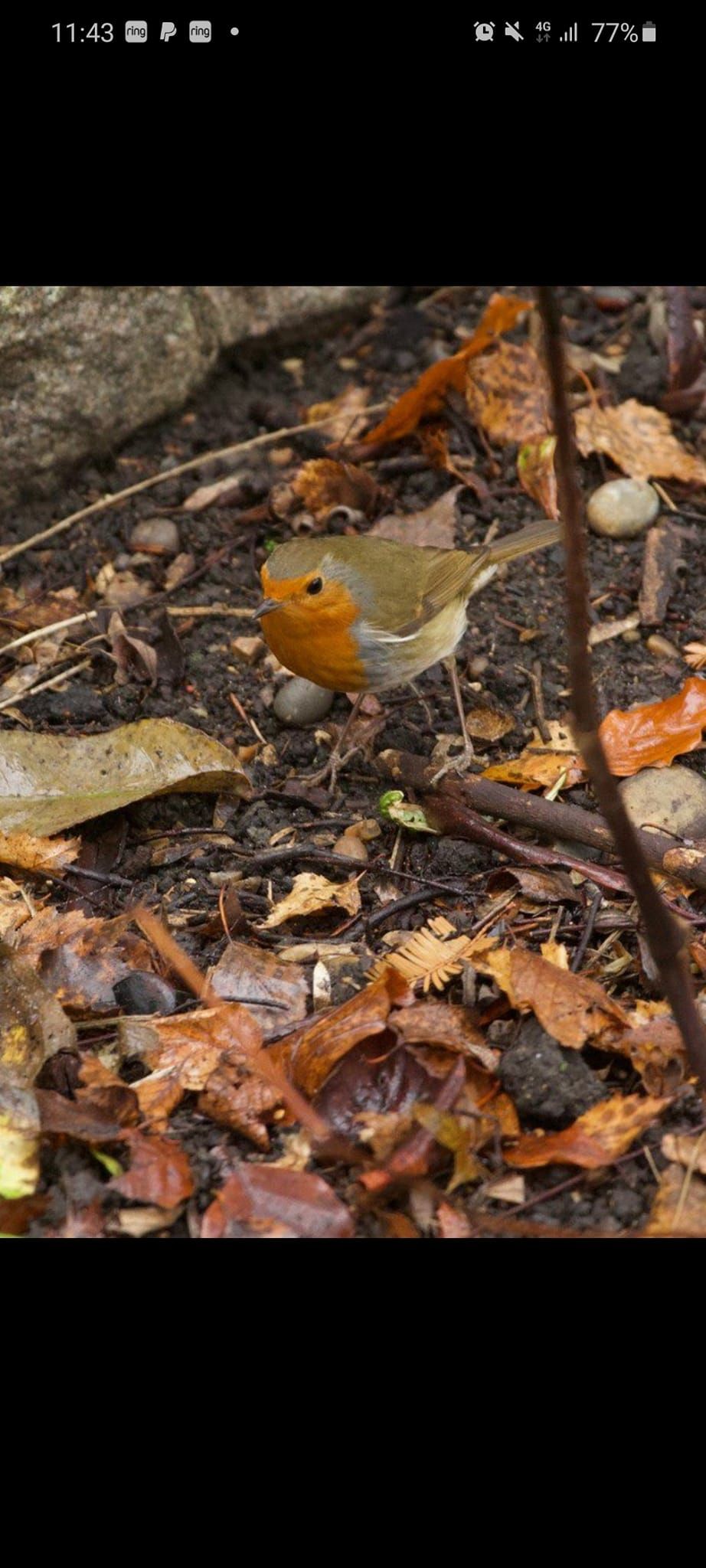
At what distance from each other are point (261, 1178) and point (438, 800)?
4.66 feet

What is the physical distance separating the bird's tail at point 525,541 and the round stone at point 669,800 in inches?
39.1

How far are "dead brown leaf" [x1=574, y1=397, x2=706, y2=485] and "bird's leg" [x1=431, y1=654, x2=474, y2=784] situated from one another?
3.15ft

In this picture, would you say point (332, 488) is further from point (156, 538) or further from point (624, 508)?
point (624, 508)

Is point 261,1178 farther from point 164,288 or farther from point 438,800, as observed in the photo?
point 164,288

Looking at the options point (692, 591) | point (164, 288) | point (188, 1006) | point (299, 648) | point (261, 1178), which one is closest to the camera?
point (261, 1178)

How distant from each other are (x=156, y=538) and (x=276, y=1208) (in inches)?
109

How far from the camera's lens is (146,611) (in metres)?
4.57

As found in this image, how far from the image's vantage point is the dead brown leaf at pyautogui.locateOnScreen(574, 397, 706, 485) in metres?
4.83

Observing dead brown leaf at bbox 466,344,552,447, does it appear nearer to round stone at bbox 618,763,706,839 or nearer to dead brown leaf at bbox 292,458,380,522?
dead brown leaf at bbox 292,458,380,522

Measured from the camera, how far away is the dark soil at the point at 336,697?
280 cm

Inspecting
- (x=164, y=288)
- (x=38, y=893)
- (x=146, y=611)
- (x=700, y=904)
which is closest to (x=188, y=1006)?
(x=38, y=893)

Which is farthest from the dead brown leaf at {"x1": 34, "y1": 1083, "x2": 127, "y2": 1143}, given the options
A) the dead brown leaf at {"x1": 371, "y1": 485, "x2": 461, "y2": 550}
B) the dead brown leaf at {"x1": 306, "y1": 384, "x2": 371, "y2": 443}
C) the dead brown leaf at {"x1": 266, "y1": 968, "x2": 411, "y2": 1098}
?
the dead brown leaf at {"x1": 306, "y1": 384, "x2": 371, "y2": 443}

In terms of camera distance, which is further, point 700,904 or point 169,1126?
point 700,904

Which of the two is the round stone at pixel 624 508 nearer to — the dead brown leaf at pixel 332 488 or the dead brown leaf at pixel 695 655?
the dead brown leaf at pixel 695 655
